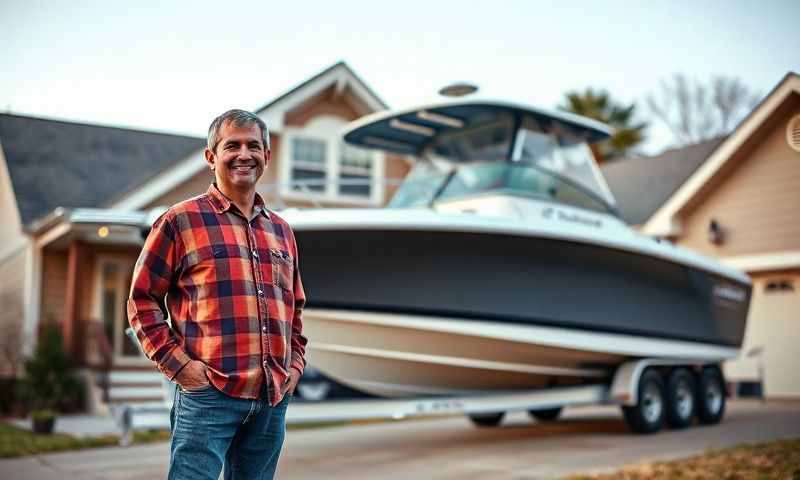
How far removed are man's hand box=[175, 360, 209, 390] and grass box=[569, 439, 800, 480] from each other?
11.9 ft

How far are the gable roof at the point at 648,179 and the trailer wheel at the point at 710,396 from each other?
13.3 feet

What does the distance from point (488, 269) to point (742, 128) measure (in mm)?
3555

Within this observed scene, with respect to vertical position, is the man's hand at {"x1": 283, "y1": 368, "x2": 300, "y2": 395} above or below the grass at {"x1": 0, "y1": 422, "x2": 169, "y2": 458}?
above

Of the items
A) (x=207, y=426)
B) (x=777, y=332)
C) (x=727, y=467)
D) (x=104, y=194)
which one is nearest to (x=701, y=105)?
(x=777, y=332)

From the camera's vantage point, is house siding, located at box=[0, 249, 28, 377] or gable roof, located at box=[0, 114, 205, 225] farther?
gable roof, located at box=[0, 114, 205, 225]

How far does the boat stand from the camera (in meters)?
6.57

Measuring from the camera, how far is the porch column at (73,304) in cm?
1274

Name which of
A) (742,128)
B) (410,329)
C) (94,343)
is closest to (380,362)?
(410,329)

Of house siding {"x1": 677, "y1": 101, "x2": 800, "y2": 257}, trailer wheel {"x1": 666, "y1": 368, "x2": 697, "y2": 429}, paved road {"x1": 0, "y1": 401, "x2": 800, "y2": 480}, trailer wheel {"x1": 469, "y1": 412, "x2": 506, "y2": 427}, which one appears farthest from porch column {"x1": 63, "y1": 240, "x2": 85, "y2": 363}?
house siding {"x1": 677, "y1": 101, "x2": 800, "y2": 257}

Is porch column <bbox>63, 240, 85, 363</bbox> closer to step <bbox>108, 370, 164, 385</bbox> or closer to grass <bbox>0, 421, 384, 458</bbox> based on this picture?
step <bbox>108, 370, 164, 385</bbox>

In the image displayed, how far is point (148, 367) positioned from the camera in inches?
533

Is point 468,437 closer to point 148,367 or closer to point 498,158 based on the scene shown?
point 498,158

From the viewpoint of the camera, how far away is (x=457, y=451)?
24.1 feet

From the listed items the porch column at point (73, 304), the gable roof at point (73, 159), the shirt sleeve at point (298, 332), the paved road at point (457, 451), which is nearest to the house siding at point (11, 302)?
the porch column at point (73, 304)
